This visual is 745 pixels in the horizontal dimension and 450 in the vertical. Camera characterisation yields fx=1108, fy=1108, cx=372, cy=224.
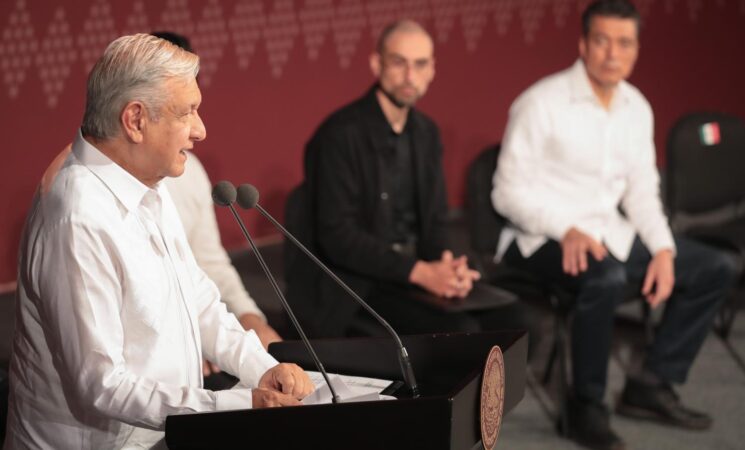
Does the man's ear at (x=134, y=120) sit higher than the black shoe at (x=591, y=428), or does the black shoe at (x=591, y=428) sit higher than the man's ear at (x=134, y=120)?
the man's ear at (x=134, y=120)

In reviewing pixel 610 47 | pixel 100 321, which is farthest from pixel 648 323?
pixel 100 321

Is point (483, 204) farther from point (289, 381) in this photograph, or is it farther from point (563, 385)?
point (289, 381)

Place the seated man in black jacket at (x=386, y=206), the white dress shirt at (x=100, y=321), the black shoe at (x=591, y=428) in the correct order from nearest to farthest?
1. the white dress shirt at (x=100, y=321)
2. the seated man in black jacket at (x=386, y=206)
3. the black shoe at (x=591, y=428)

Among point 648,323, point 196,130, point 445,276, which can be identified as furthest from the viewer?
point 648,323

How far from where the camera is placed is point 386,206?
11.9 ft

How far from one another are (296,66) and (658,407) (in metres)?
2.66

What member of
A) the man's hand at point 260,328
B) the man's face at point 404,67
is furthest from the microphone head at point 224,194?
the man's face at point 404,67

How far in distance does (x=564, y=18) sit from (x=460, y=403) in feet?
17.2

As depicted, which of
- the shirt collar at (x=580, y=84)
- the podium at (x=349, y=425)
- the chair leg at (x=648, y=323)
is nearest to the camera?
the podium at (x=349, y=425)

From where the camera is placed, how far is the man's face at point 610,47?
385 centimetres

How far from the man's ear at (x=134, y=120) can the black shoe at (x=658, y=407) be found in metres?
2.48

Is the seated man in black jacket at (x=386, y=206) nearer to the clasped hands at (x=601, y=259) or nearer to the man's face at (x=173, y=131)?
the clasped hands at (x=601, y=259)

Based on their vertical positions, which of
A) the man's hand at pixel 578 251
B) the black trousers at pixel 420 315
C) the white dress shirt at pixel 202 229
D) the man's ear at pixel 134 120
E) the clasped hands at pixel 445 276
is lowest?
the black trousers at pixel 420 315

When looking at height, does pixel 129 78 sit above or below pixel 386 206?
above
